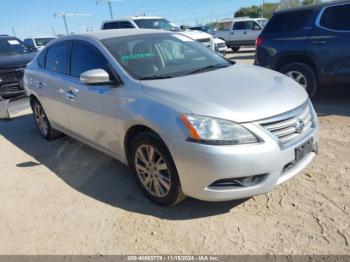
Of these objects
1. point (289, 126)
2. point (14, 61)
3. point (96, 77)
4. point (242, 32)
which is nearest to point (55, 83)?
point (96, 77)

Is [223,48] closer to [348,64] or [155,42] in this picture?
[348,64]

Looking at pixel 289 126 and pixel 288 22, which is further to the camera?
pixel 288 22

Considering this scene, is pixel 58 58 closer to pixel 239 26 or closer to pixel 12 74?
pixel 12 74

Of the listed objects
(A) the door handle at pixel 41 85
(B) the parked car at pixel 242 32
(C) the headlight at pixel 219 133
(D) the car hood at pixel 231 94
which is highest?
(D) the car hood at pixel 231 94

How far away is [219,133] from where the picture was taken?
2.65 meters

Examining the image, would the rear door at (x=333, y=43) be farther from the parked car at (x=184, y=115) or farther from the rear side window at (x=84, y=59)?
the rear side window at (x=84, y=59)

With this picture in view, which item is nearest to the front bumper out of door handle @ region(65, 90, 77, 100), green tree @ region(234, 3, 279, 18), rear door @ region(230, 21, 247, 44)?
door handle @ region(65, 90, 77, 100)

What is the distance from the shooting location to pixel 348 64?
219 inches

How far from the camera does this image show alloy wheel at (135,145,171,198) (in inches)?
121

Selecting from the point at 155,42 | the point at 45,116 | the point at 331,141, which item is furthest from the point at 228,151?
the point at 45,116

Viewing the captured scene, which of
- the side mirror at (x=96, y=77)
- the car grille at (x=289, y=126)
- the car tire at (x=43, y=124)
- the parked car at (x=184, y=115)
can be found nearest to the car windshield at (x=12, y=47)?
the car tire at (x=43, y=124)

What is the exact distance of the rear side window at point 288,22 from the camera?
6137 mm

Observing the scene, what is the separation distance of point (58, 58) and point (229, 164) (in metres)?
3.28

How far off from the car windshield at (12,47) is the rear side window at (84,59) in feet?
19.8
